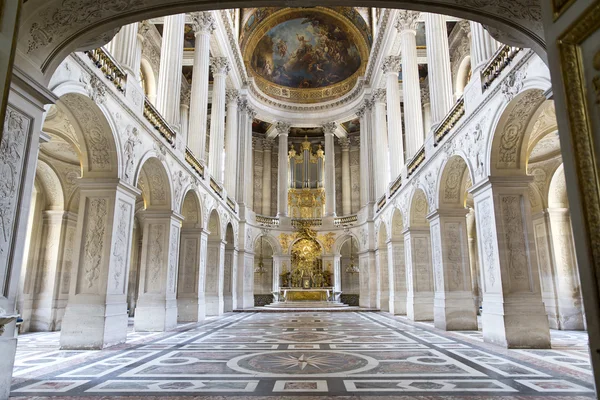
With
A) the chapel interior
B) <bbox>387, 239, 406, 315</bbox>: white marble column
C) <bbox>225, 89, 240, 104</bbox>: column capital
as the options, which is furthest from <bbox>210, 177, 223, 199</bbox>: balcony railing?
<bbox>387, 239, 406, 315</bbox>: white marble column

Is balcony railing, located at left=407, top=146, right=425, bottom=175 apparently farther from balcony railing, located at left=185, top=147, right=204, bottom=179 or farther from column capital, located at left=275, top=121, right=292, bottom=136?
column capital, located at left=275, top=121, right=292, bottom=136

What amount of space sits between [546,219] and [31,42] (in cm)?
1395

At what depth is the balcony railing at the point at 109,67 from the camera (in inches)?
325

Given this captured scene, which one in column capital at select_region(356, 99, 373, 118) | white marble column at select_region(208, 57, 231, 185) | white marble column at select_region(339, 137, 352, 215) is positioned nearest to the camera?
white marble column at select_region(208, 57, 231, 185)

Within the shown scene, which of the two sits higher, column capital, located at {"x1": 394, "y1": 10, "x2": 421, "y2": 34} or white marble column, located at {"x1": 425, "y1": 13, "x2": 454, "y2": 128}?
column capital, located at {"x1": 394, "y1": 10, "x2": 421, "y2": 34}

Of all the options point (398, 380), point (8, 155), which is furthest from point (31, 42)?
point (398, 380)

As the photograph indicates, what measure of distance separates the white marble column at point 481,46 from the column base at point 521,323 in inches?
208

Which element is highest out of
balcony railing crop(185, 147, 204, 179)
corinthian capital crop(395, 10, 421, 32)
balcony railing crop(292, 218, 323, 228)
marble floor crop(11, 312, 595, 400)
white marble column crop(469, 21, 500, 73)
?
corinthian capital crop(395, 10, 421, 32)

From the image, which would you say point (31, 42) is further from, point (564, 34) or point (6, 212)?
point (564, 34)

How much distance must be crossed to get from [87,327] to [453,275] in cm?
920

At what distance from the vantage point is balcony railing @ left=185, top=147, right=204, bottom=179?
1449cm

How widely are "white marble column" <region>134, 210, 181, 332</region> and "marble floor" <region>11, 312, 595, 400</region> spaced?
6.77 ft

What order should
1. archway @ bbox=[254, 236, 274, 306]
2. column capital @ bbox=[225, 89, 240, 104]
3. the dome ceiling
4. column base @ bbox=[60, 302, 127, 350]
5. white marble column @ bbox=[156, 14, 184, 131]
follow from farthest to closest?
archway @ bbox=[254, 236, 274, 306] < the dome ceiling < column capital @ bbox=[225, 89, 240, 104] < white marble column @ bbox=[156, 14, 184, 131] < column base @ bbox=[60, 302, 127, 350]

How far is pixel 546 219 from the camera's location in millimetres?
13375
